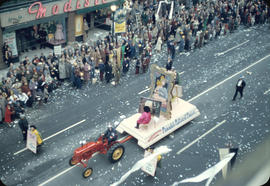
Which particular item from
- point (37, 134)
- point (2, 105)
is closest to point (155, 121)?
point (37, 134)

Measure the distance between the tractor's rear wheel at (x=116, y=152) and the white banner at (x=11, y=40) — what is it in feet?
41.3

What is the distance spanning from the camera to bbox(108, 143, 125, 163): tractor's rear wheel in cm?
1265

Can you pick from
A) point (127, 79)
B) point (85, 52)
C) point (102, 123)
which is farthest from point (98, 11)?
point (102, 123)

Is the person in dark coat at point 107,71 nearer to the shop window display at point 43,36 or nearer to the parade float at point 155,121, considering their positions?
the parade float at point 155,121

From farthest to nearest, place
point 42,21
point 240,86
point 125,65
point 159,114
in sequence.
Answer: point 42,21
point 125,65
point 240,86
point 159,114

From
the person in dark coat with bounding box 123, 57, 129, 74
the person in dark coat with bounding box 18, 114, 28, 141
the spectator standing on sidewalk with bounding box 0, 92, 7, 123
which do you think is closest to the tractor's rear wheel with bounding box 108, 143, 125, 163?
the person in dark coat with bounding box 18, 114, 28, 141

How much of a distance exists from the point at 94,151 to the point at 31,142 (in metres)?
2.88

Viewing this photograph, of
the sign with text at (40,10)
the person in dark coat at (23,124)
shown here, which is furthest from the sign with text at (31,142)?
the sign with text at (40,10)

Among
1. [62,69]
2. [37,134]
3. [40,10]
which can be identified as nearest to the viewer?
[37,134]

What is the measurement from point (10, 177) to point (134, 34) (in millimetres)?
14636

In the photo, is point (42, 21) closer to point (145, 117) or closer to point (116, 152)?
point (145, 117)

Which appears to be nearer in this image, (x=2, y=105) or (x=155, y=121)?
(x=155, y=121)

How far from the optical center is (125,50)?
72.8 feet

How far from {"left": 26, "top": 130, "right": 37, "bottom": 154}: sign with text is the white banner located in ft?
33.0
